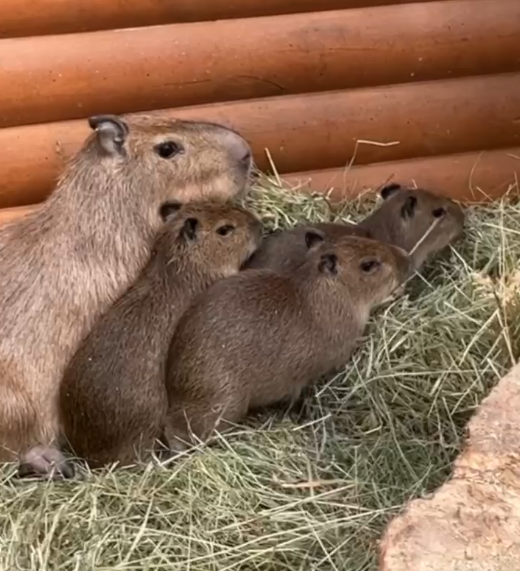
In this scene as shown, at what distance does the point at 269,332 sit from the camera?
Result: 3.29m

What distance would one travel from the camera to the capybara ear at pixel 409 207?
3.89 metres

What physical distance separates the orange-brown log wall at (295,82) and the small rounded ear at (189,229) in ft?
2.34

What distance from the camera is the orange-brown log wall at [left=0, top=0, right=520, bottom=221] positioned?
3760 mm

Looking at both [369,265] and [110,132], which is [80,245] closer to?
[110,132]

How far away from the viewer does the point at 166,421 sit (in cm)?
326

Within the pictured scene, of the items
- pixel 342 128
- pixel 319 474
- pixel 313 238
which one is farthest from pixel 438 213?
pixel 319 474

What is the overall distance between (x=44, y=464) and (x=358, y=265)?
126 centimetres

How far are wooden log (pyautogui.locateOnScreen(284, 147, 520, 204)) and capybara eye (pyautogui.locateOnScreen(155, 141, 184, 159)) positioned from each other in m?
0.80

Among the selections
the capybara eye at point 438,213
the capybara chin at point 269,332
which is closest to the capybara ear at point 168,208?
the capybara chin at point 269,332

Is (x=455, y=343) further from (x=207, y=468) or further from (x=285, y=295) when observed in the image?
(x=207, y=468)

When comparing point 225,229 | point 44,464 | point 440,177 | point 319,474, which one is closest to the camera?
point 319,474

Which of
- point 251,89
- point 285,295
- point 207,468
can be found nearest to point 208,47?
point 251,89

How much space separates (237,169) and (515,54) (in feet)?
4.33

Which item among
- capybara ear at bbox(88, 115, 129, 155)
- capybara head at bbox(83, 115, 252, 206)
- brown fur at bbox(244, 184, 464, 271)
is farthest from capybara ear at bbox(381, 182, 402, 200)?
capybara ear at bbox(88, 115, 129, 155)
